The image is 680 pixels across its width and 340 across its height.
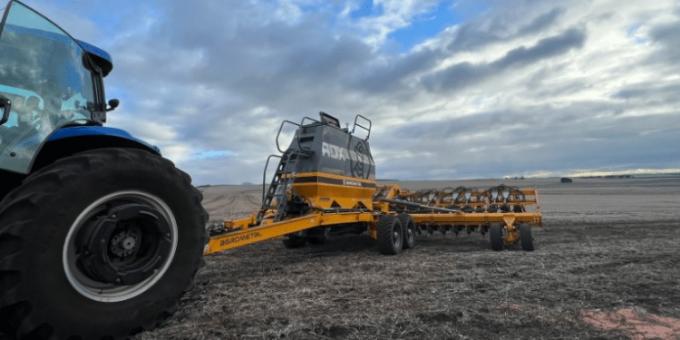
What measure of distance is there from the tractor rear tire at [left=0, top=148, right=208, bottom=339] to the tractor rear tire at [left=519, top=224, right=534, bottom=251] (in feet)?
23.6

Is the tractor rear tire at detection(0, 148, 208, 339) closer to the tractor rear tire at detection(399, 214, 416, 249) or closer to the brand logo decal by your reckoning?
the brand logo decal

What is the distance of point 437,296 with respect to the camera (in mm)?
4500

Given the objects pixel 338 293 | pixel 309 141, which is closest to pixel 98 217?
pixel 338 293

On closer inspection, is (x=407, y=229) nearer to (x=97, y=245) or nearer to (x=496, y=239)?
(x=496, y=239)

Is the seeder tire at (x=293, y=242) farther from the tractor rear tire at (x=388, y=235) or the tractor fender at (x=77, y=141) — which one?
the tractor fender at (x=77, y=141)

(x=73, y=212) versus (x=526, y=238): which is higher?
(x=73, y=212)

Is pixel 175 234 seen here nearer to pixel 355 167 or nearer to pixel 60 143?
pixel 60 143

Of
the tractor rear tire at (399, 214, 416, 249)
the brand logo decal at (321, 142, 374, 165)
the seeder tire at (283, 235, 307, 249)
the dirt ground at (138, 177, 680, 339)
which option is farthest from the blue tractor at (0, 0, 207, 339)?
the tractor rear tire at (399, 214, 416, 249)

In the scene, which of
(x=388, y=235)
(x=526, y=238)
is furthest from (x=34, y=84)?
(x=526, y=238)

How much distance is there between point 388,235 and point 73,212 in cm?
615

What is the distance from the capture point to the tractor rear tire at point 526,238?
331 inches

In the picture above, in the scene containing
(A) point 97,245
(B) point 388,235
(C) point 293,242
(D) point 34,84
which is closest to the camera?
(A) point 97,245

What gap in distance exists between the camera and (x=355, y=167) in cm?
961

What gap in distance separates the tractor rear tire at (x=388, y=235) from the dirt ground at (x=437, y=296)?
0.27 meters
